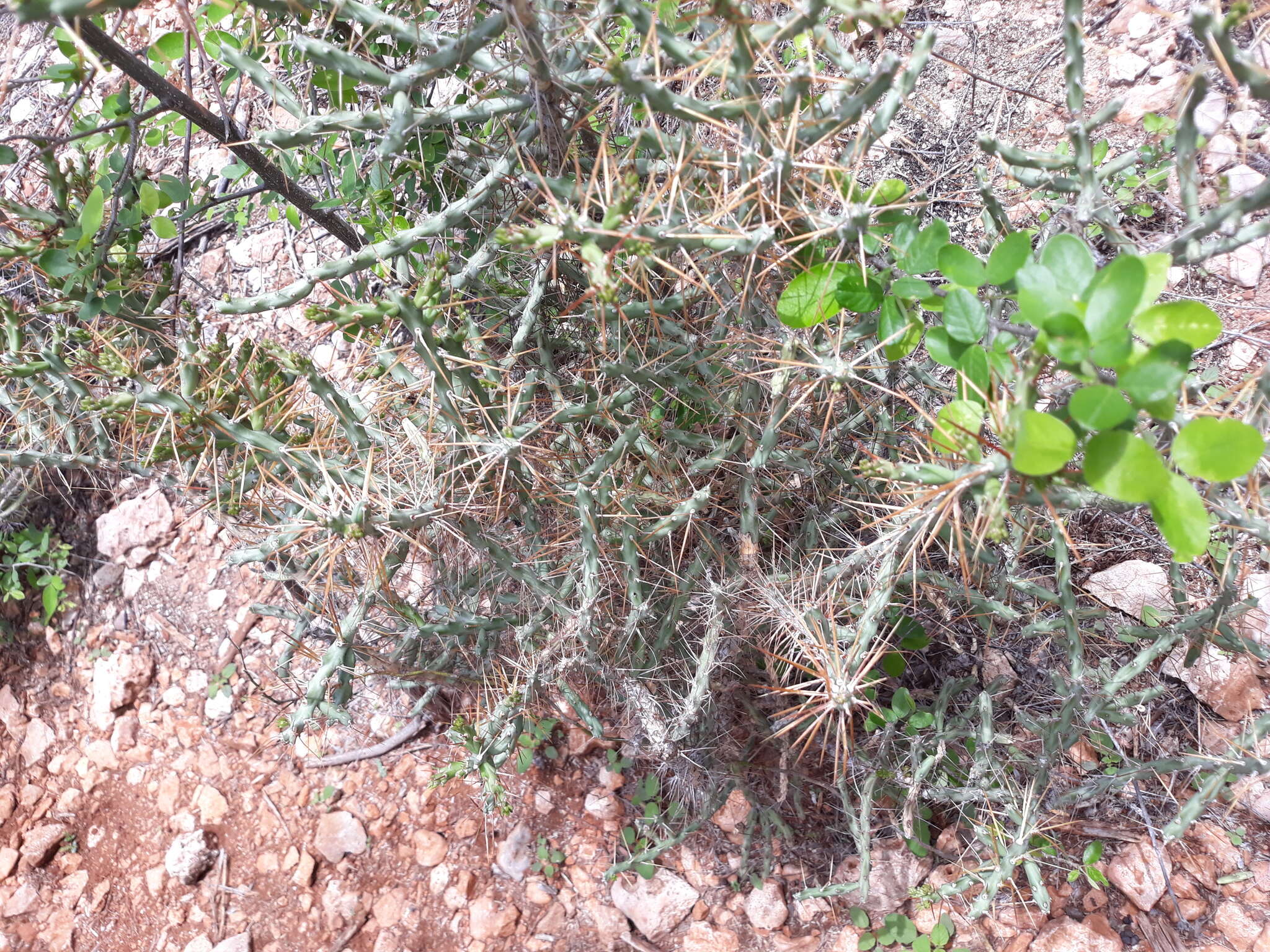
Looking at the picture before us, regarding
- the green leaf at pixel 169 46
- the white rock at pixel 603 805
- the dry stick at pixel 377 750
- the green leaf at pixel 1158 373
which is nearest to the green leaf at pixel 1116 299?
the green leaf at pixel 1158 373

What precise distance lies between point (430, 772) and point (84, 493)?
1.58 m

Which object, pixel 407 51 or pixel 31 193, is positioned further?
pixel 31 193

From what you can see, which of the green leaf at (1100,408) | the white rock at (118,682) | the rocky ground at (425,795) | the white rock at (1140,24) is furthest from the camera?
the white rock at (118,682)

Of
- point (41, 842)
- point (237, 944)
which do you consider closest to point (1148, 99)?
point (237, 944)

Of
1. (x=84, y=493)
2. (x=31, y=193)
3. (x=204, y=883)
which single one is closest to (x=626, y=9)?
(x=204, y=883)

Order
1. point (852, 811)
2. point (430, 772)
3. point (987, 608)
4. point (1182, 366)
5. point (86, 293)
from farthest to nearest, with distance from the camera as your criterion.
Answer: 1. point (430, 772)
2. point (852, 811)
3. point (987, 608)
4. point (86, 293)
5. point (1182, 366)

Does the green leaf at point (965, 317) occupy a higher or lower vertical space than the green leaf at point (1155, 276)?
lower

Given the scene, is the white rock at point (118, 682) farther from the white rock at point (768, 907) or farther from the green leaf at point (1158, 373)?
the green leaf at point (1158, 373)

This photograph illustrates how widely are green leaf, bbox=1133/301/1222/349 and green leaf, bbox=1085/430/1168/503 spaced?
0.34ft

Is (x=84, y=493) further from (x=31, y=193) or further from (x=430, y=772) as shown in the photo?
(x=430, y=772)

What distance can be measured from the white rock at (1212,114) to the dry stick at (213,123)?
80.7 inches

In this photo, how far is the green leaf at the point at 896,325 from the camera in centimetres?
106

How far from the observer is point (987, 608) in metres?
1.39

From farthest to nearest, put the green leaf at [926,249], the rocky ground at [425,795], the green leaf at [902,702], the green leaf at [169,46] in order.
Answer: the rocky ground at [425,795] → the green leaf at [902,702] → the green leaf at [169,46] → the green leaf at [926,249]
